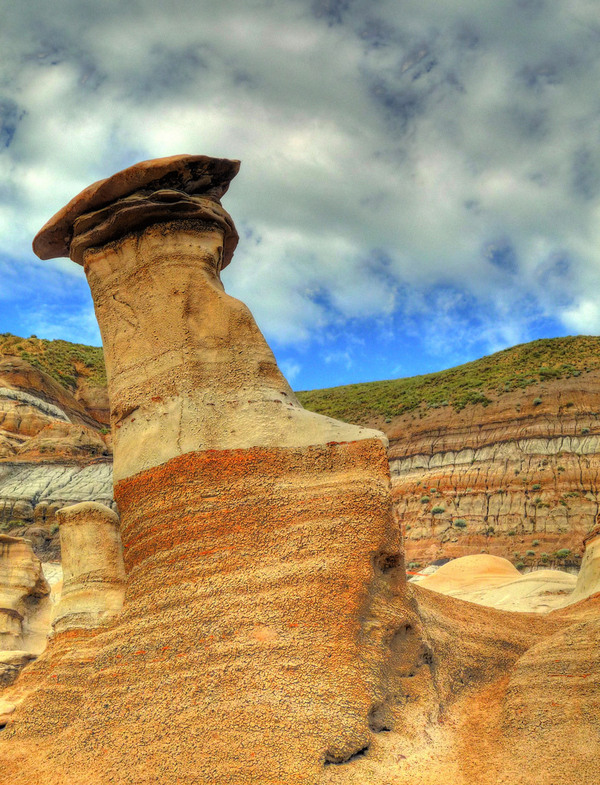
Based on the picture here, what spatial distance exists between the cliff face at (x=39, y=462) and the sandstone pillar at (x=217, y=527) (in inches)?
622

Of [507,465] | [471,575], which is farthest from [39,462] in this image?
[507,465]

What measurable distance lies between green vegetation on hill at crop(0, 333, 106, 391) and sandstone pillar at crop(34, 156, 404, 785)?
135ft

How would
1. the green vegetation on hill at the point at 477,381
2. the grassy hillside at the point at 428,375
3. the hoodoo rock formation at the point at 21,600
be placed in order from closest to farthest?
the hoodoo rock formation at the point at 21,600, the green vegetation on hill at the point at 477,381, the grassy hillside at the point at 428,375

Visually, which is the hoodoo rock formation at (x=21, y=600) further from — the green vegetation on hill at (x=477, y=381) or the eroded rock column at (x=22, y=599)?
the green vegetation on hill at (x=477, y=381)

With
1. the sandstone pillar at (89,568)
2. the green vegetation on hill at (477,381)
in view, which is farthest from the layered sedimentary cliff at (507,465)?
the sandstone pillar at (89,568)

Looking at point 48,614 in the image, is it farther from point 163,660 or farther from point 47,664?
point 163,660

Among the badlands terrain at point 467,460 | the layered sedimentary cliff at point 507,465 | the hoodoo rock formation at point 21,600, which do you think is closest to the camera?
the hoodoo rock formation at point 21,600

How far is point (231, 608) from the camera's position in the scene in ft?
20.9

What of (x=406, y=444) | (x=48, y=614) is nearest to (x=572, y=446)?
(x=406, y=444)

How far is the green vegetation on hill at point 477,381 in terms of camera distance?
126ft

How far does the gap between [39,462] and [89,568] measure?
19.9 m

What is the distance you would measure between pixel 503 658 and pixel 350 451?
3049 millimetres

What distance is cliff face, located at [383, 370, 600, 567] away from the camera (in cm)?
2994

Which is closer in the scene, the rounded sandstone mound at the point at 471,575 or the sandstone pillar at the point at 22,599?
the sandstone pillar at the point at 22,599
